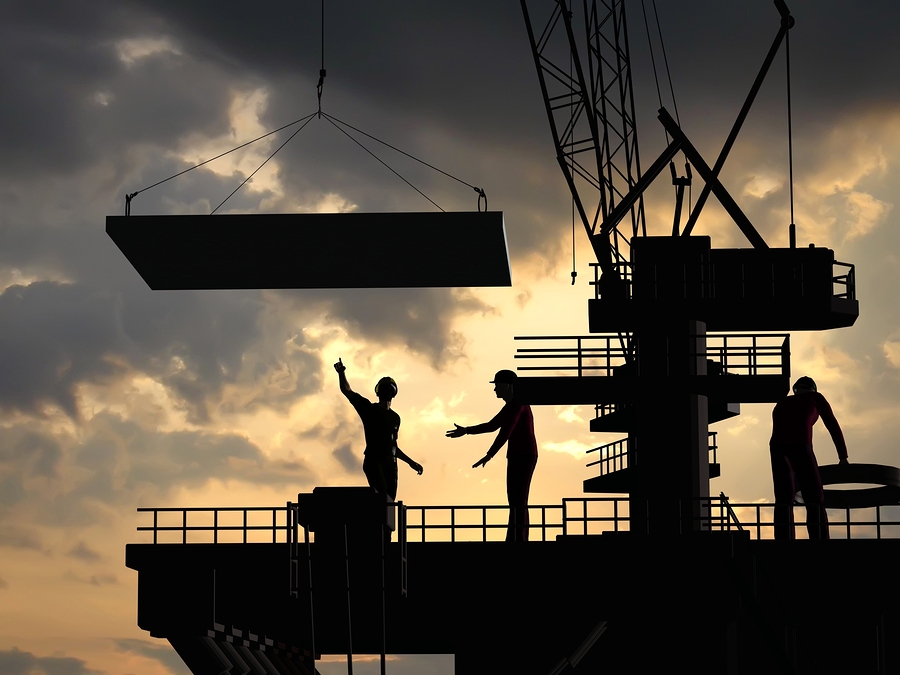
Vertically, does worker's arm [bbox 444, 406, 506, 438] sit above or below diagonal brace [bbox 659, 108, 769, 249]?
below

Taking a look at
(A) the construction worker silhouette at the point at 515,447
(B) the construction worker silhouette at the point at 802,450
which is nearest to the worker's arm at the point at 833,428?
(B) the construction worker silhouette at the point at 802,450

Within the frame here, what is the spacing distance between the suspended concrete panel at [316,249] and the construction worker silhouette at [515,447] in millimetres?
3025

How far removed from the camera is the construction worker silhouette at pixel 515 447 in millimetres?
24672

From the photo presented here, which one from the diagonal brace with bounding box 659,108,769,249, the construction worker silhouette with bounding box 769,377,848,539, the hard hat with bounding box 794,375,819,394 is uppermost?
the diagonal brace with bounding box 659,108,769,249

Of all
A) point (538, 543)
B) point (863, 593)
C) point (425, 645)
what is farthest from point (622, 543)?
point (425, 645)

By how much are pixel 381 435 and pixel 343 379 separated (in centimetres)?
125

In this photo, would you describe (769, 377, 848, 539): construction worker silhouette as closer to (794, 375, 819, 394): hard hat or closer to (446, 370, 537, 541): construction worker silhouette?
(794, 375, 819, 394): hard hat

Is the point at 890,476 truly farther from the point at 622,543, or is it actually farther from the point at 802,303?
the point at 622,543

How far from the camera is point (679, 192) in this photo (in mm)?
33750

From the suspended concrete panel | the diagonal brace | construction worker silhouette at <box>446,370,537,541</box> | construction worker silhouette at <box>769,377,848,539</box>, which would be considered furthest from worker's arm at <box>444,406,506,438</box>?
the diagonal brace

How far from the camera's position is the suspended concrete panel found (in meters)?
24.4

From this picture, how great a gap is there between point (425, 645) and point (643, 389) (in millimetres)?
7144

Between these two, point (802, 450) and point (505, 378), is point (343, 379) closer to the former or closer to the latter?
point (505, 378)

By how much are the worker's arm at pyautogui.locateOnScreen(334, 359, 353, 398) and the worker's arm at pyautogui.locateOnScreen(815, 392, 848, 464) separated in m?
8.73
